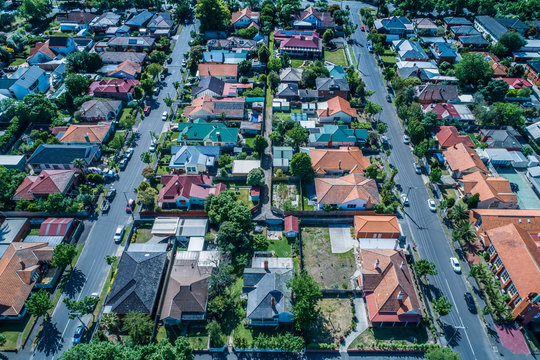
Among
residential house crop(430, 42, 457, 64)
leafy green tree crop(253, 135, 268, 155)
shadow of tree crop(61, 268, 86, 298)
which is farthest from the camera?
residential house crop(430, 42, 457, 64)

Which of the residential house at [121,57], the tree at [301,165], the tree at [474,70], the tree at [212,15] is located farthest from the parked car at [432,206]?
the tree at [212,15]

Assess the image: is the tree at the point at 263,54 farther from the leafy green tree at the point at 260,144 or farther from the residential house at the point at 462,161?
the residential house at the point at 462,161

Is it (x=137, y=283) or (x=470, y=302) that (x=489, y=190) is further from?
(x=137, y=283)

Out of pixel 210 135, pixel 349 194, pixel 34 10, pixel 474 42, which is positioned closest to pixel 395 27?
pixel 474 42

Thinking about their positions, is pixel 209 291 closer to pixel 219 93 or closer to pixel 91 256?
pixel 91 256

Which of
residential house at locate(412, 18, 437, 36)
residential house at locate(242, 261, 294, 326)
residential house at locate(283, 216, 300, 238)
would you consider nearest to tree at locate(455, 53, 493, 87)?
residential house at locate(412, 18, 437, 36)

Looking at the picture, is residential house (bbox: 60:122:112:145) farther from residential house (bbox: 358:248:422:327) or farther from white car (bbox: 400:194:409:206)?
white car (bbox: 400:194:409:206)
